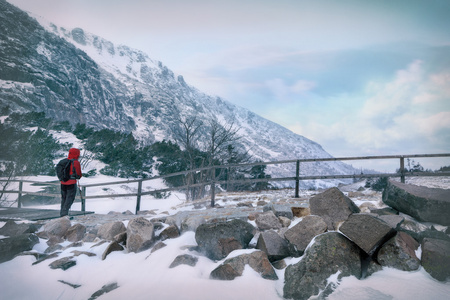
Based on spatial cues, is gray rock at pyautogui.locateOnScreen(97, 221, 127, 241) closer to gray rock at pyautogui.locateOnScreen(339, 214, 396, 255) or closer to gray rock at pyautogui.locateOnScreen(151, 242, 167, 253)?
gray rock at pyautogui.locateOnScreen(151, 242, 167, 253)

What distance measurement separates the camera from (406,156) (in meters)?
5.74

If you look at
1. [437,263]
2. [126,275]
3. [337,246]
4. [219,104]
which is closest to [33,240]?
[126,275]

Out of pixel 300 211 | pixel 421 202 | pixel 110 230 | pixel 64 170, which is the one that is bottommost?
pixel 110 230

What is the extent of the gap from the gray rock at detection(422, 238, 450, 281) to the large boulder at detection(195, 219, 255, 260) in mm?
1743

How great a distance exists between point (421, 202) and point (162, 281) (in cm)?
299

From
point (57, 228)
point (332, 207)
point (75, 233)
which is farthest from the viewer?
point (57, 228)

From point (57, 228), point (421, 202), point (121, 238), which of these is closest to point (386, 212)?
point (421, 202)

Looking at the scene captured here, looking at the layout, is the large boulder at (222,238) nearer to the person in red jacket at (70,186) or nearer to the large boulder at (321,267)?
the large boulder at (321,267)

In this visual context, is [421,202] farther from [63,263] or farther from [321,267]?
[63,263]

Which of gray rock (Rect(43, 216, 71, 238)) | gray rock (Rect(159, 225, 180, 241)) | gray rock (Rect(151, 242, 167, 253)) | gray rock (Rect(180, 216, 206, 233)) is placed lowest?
gray rock (Rect(43, 216, 71, 238))

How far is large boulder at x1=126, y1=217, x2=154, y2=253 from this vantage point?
3.57 metres

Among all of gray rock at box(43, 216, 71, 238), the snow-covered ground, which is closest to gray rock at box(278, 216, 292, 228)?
the snow-covered ground

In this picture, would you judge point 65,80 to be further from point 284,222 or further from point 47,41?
point 284,222

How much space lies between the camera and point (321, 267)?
7.54 ft
